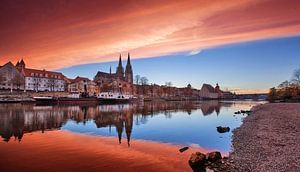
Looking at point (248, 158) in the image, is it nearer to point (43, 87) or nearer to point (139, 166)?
point (139, 166)

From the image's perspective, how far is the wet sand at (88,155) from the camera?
17922mm

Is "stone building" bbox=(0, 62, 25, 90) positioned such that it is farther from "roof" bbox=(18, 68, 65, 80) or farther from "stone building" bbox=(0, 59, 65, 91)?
"roof" bbox=(18, 68, 65, 80)

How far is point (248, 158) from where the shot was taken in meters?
17.1

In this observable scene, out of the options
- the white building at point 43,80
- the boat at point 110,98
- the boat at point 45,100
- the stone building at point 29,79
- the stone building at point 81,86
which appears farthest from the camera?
the stone building at point 81,86

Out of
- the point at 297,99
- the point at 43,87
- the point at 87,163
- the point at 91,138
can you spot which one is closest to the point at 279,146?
the point at 87,163

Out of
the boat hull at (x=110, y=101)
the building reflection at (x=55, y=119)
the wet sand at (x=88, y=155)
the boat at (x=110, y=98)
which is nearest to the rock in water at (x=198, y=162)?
the wet sand at (x=88, y=155)

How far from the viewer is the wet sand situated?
58.8ft

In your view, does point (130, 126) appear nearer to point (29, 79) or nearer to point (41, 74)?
point (29, 79)

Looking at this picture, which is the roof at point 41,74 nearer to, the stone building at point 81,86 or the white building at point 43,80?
the white building at point 43,80

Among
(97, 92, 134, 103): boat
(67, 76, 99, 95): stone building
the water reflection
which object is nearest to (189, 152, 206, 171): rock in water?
the water reflection

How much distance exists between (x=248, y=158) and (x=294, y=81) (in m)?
117

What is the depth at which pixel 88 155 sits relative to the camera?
71.2 feet

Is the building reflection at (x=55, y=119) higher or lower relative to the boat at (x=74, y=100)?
lower

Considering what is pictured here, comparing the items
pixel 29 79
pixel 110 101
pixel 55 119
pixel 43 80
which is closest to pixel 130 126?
pixel 55 119
